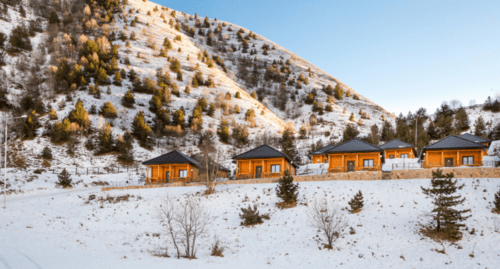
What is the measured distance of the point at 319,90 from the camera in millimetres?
108688

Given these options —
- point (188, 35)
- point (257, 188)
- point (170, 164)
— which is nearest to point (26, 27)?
point (188, 35)

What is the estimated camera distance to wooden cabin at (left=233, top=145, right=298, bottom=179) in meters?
34.7

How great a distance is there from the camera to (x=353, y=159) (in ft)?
112

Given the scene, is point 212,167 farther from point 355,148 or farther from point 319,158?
point 319,158

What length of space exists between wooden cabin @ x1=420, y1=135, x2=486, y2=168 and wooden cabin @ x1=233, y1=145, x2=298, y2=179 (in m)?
16.0

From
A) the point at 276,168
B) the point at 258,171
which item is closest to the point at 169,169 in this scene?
the point at 258,171

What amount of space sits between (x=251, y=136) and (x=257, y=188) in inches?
1627

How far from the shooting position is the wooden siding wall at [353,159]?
110 feet

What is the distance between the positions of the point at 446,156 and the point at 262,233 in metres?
25.0

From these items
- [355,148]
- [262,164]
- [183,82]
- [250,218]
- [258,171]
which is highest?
[183,82]

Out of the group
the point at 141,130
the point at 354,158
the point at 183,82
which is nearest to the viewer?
the point at 354,158

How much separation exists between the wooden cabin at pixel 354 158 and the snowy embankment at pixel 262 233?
6257 millimetres

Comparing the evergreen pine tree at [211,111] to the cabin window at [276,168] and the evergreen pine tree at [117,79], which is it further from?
the cabin window at [276,168]

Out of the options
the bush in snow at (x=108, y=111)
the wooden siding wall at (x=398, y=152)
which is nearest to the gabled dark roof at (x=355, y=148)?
the wooden siding wall at (x=398, y=152)
